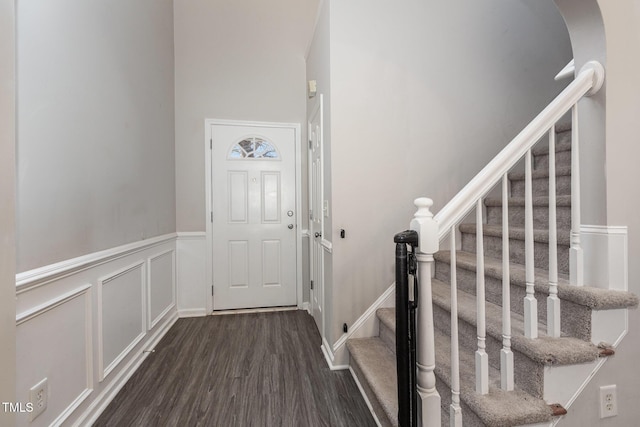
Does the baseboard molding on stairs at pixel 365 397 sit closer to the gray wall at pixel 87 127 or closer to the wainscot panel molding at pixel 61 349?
the wainscot panel molding at pixel 61 349

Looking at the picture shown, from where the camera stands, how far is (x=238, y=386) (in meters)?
1.83

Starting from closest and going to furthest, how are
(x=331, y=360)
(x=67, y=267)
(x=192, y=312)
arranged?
(x=67, y=267)
(x=331, y=360)
(x=192, y=312)

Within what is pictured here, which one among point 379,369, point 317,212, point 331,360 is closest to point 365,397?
point 379,369

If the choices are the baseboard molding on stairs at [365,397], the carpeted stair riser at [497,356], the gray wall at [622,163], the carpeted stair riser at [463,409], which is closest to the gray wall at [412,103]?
the baseboard molding on stairs at [365,397]

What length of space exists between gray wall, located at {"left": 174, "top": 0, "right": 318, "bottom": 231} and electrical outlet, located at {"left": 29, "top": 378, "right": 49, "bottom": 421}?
75.9 inches

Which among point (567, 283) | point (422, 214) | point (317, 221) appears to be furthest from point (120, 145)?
point (567, 283)

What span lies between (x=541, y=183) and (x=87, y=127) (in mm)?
2761

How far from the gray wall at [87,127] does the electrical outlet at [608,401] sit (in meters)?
2.40

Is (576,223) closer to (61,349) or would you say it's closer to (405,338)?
(405,338)

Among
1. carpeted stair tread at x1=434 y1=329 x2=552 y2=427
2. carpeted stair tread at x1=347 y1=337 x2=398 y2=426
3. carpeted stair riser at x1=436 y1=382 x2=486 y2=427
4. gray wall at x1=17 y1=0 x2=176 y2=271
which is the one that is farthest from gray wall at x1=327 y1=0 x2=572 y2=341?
gray wall at x1=17 y1=0 x2=176 y2=271

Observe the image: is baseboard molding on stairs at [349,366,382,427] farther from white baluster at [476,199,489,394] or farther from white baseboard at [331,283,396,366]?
white baluster at [476,199,489,394]

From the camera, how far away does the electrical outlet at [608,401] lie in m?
1.18

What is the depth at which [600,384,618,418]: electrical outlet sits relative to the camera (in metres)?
1.18

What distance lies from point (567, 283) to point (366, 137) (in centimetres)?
138
